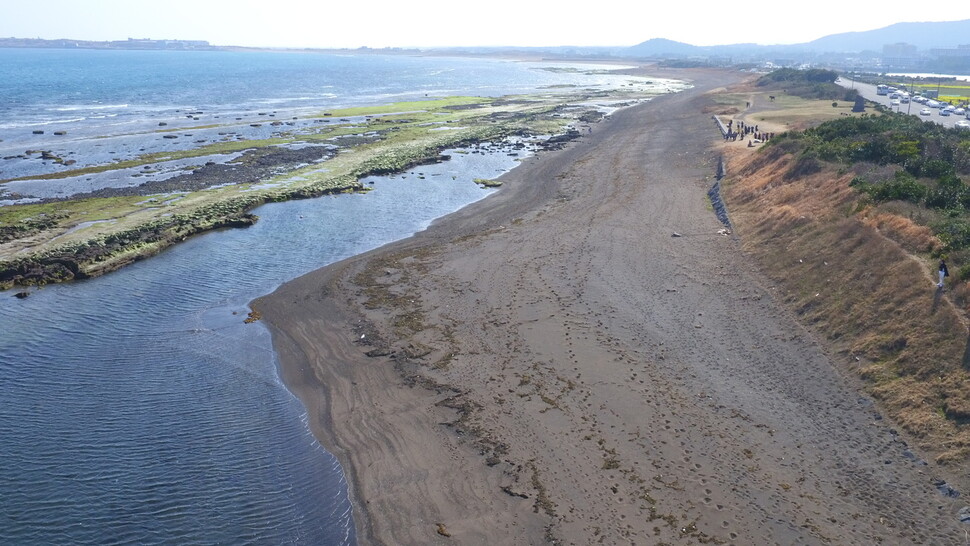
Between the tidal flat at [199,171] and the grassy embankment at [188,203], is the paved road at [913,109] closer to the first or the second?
the tidal flat at [199,171]

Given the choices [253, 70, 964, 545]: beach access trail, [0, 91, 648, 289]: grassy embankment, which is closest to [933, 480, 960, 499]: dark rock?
[253, 70, 964, 545]: beach access trail

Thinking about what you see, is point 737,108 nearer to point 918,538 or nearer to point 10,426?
point 918,538

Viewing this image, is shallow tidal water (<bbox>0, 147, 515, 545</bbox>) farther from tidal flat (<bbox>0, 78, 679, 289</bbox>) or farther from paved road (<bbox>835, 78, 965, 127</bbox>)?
paved road (<bbox>835, 78, 965, 127</bbox>)

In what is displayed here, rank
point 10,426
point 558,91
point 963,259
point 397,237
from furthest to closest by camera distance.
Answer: point 558,91 < point 397,237 < point 963,259 < point 10,426

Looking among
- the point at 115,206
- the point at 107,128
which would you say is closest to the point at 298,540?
the point at 115,206

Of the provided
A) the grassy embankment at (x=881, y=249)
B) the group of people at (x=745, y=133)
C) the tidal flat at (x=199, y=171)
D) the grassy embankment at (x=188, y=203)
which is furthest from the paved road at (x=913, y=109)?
the grassy embankment at (x=188, y=203)

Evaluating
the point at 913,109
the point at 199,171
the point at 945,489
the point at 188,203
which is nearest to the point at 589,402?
the point at 945,489
